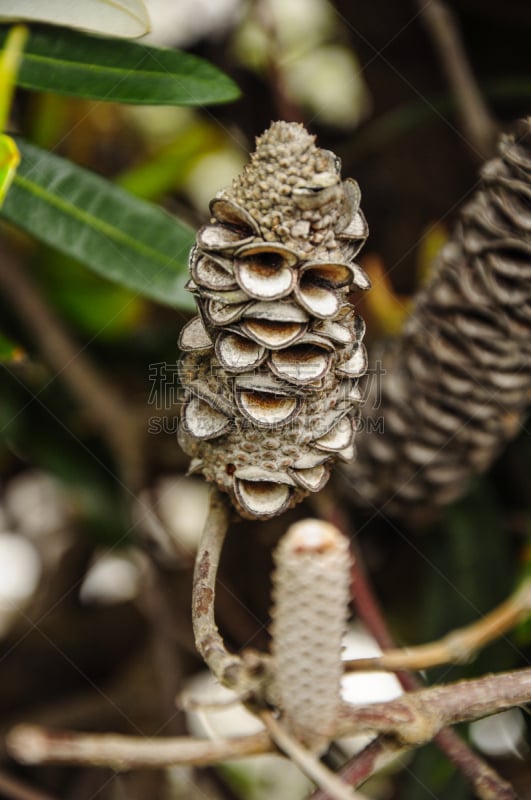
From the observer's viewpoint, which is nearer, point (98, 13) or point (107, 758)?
point (107, 758)

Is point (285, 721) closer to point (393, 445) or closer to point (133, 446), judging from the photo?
point (393, 445)

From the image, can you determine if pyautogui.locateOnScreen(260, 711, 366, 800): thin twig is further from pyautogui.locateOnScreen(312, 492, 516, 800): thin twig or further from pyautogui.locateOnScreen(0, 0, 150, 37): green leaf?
pyautogui.locateOnScreen(0, 0, 150, 37): green leaf

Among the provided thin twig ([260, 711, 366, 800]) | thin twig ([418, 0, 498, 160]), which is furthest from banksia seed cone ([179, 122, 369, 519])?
thin twig ([418, 0, 498, 160])

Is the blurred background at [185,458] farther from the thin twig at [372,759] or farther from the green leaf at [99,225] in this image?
the thin twig at [372,759]

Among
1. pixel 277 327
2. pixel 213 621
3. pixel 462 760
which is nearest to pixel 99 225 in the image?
pixel 277 327

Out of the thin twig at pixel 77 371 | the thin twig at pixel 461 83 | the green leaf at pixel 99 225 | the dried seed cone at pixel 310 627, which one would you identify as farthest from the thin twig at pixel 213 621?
the thin twig at pixel 461 83

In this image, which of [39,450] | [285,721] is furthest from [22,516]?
[285,721]
